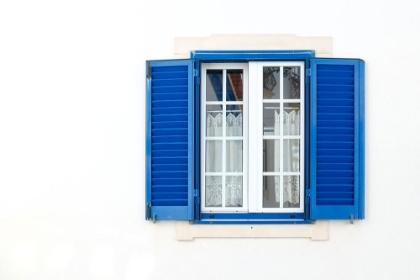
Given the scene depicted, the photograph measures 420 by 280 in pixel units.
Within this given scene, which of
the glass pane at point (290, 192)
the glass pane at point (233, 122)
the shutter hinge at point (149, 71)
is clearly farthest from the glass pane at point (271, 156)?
the shutter hinge at point (149, 71)

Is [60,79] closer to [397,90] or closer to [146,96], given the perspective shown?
[146,96]

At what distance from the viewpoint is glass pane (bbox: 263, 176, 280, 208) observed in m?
6.21

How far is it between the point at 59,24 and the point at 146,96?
3.57 feet

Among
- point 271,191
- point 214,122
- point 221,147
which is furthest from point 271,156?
point 214,122

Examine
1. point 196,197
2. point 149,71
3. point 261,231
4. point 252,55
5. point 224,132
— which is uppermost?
point 252,55

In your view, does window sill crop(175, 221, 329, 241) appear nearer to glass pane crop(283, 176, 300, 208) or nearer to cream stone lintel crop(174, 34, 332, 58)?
glass pane crop(283, 176, 300, 208)

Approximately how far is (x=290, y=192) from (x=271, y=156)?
38 cm

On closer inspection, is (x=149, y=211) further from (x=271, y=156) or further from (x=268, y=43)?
(x=268, y=43)

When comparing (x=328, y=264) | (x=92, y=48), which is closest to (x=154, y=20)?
(x=92, y=48)

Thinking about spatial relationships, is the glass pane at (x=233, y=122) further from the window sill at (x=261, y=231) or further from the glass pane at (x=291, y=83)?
the window sill at (x=261, y=231)

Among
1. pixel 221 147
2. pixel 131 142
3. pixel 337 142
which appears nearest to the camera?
pixel 337 142

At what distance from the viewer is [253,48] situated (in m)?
6.12

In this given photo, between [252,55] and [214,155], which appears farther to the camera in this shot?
[214,155]

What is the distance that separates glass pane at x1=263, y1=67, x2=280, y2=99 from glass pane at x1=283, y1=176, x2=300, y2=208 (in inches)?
31.2
